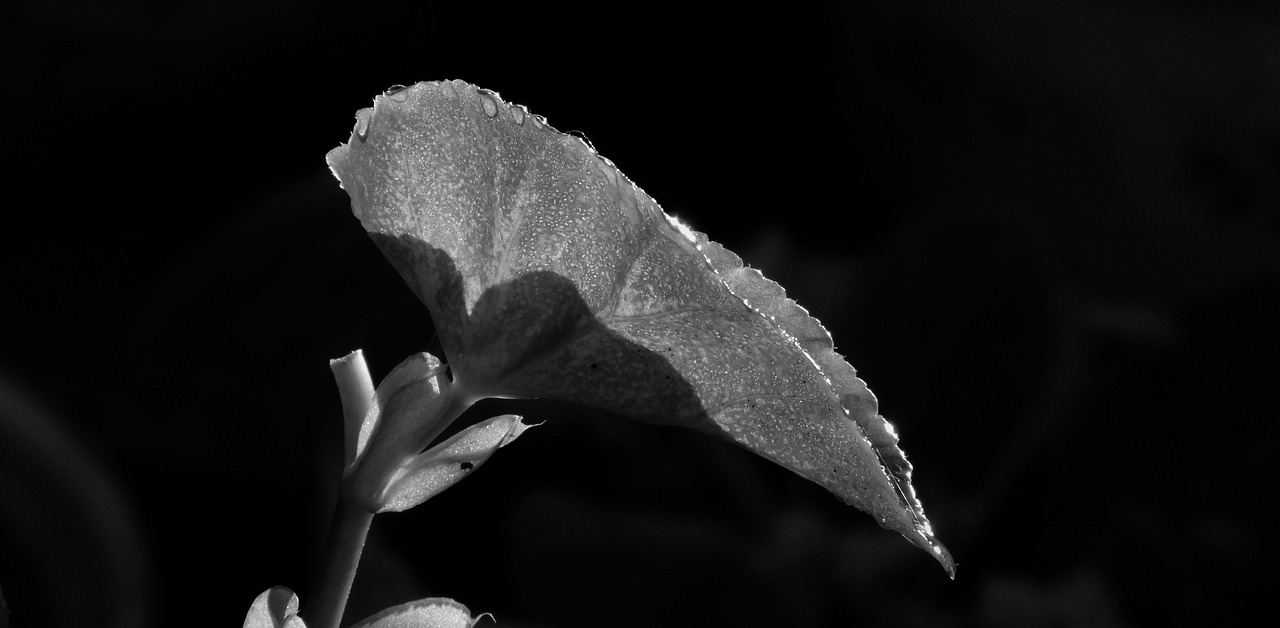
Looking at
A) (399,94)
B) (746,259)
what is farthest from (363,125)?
(746,259)

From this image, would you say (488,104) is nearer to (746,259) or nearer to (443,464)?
(443,464)

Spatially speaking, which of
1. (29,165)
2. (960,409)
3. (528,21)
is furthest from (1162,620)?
(29,165)

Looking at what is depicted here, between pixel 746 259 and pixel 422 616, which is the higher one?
pixel 422 616

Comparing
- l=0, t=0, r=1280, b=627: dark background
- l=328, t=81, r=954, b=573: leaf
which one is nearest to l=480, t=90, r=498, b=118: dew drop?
l=328, t=81, r=954, b=573: leaf

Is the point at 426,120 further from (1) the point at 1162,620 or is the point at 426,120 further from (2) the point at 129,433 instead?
(1) the point at 1162,620

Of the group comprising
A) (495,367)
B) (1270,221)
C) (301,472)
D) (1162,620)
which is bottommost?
(1162,620)

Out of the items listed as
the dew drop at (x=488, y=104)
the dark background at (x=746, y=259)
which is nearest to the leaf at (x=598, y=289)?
the dew drop at (x=488, y=104)
